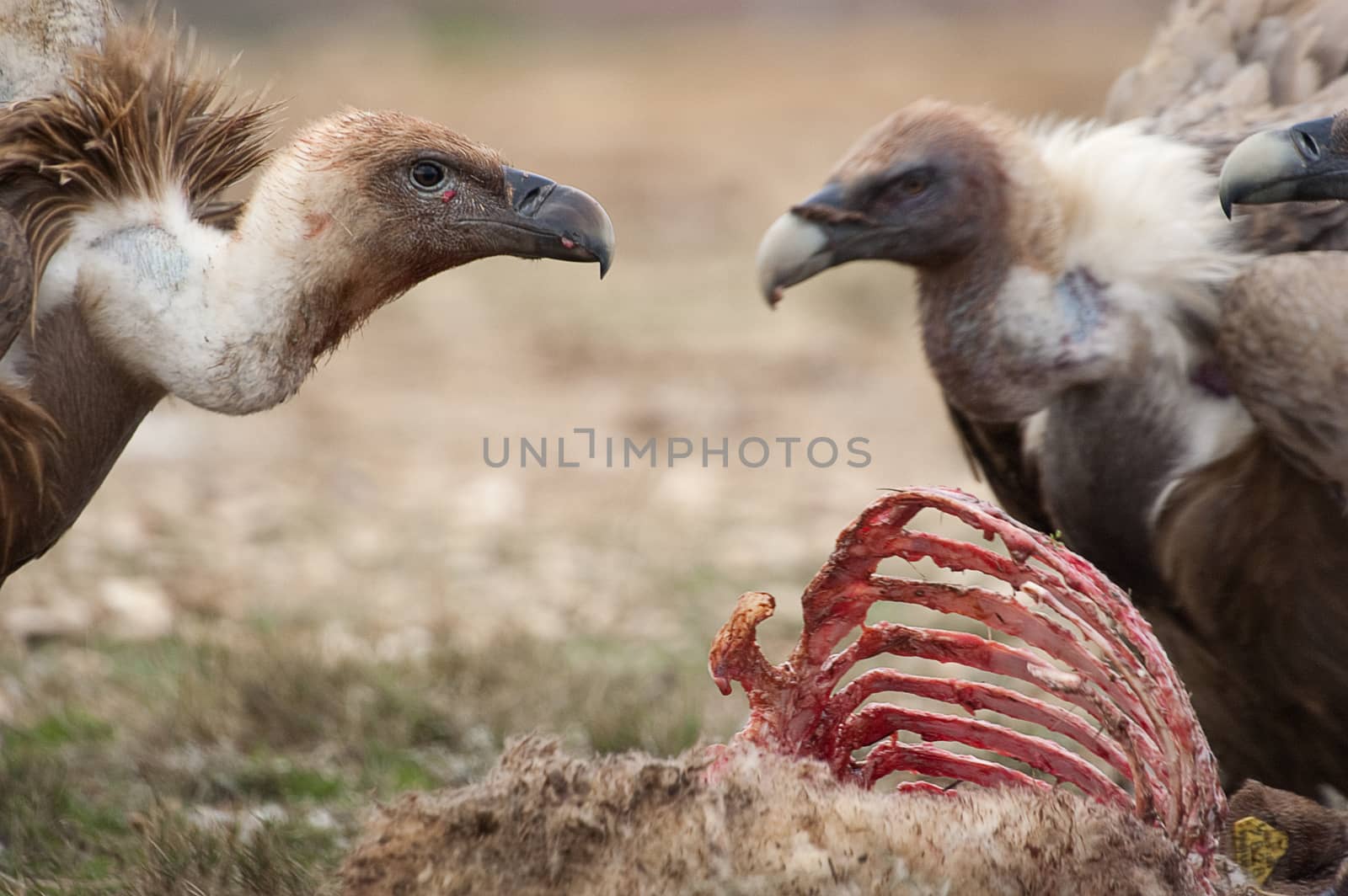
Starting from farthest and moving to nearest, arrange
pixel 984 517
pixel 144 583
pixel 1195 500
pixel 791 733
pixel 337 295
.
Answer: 1. pixel 144 583
2. pixel 1195 500
3. pixel 337 295
4. pixel 791 733
5. pixel 984 517

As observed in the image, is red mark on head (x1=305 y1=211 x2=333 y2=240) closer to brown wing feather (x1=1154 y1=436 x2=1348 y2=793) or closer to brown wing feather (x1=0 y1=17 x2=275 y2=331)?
brown wing feather (x1=0 y1=17 x2=275 y2=331)

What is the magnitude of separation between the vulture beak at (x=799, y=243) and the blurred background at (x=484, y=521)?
1027 millimetres

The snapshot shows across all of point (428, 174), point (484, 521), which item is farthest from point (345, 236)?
point (484, 521)

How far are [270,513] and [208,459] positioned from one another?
102cm

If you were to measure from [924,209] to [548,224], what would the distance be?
85 centimetres

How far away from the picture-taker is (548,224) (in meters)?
3.09

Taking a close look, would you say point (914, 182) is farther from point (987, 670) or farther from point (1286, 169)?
point (987, 670)

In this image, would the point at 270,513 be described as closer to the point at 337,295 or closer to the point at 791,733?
the point at 337,295

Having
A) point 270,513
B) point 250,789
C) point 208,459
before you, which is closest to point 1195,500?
point 250,789

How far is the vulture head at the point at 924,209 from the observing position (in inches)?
137

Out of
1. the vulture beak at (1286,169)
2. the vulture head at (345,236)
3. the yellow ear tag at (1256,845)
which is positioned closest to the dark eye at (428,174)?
the vulture head at (345,236)

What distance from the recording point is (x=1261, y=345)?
315 cm

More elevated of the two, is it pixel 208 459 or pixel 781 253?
pixel 781 253

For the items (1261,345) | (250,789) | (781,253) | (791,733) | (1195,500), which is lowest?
(250,789)
